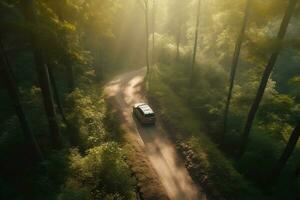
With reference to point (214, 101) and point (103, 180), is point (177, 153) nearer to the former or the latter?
point (103, 180)

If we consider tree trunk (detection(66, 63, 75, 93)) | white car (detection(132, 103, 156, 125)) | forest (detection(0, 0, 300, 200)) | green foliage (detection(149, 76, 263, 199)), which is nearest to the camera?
forest (detection(0, 0, 300, 200))

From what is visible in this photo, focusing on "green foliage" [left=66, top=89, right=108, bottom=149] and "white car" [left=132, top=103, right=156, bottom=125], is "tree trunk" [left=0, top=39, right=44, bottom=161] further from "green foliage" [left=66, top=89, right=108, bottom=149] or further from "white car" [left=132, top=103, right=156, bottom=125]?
"white car" [left=132, top=103, right=156, bottom=125]

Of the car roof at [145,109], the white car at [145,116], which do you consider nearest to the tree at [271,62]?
the white car at [145,116]

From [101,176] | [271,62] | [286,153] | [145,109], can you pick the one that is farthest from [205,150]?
[101,176]

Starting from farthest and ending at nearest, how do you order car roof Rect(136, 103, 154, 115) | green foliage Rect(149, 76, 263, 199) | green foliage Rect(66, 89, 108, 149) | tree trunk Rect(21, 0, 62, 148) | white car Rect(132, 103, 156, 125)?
car roof Rect(136, 103, 154, 115) < white car Rect(132, 103, 156, 125) < green foliage Rect(66, 89, 108, 149) < green foliage Rect(149, 76, 263, 199) < tree trunk Rect(21, 0, 62, 148)

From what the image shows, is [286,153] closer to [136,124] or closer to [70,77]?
[136,124]

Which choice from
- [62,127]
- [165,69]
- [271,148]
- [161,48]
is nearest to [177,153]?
[271,148]

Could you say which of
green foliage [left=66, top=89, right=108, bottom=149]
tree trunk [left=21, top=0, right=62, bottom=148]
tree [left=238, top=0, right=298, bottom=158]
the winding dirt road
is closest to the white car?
the winding dirt road

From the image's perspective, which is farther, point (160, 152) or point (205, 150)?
point (160, 152)
